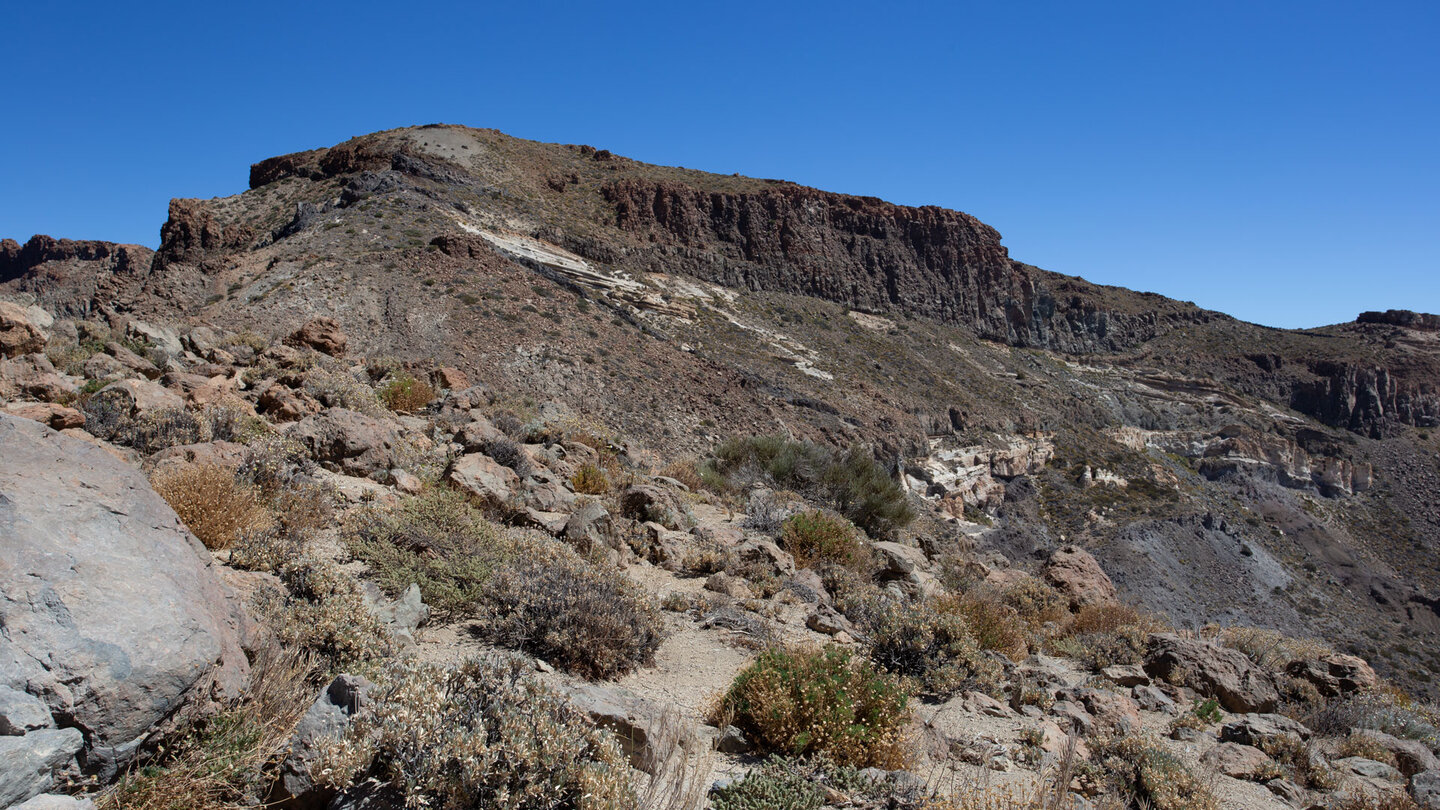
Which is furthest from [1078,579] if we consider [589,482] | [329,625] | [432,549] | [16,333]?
[16,333]

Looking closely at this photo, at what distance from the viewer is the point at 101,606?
239cm

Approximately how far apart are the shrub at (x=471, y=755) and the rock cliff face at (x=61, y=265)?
1827 inches

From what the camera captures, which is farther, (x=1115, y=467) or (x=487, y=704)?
(x=1115, y=467)

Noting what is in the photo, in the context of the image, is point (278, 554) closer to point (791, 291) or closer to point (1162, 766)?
point (1162, 766)

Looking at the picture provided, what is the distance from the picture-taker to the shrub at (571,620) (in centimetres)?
444

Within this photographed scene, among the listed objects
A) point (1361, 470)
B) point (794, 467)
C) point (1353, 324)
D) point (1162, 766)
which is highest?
point (1353, 324)

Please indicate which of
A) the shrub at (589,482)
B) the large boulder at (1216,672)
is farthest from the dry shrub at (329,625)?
the large boulder at (1216,672)

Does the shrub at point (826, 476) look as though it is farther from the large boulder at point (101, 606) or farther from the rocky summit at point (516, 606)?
the large boulder at point (101, 606)

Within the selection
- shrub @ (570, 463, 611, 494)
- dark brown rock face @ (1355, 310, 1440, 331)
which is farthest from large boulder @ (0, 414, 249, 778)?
A: dark brown rock face @ (1355, 310, 1440, 331)

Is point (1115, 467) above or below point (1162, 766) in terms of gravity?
above

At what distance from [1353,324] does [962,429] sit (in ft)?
208

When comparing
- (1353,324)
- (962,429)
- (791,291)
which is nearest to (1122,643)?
(962,429)

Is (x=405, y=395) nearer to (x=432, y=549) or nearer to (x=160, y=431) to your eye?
(x=160, y=431)

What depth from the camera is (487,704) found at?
290cm
